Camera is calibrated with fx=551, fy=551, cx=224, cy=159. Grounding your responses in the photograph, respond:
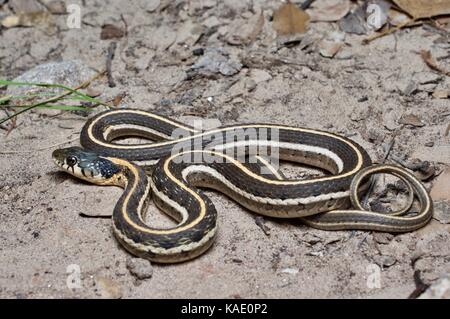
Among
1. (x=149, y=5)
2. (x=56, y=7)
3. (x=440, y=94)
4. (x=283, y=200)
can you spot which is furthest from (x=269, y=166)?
(x=56, y=7)

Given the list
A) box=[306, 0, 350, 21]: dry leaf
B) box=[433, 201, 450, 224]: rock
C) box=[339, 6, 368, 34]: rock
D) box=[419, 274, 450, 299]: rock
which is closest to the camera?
box=[419, 274, 450, 299]: rock

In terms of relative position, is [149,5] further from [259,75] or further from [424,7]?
[424,7]

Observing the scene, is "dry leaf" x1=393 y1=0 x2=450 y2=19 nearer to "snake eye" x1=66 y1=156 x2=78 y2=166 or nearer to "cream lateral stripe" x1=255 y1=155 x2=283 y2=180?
"cream lateral stripe" x1=255 y1=155 x2=283 y2=180

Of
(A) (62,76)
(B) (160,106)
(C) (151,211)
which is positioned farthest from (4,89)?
(C) (151,211)

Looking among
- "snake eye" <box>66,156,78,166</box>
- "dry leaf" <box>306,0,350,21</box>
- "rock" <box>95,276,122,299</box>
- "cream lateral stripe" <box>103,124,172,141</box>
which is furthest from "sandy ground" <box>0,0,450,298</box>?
"cream lateral stripe" <box>103,124,172,141</box>

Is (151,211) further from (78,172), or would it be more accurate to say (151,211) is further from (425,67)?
(425,67)

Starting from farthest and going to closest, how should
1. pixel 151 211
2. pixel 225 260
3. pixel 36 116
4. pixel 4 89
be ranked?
pixel 4 89 < pixel 36 116 < pixel 151 211 < pixel 225 260

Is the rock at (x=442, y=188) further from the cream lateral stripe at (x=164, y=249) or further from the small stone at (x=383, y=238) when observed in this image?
the cream lateral stripe at (x=164, y=249)
